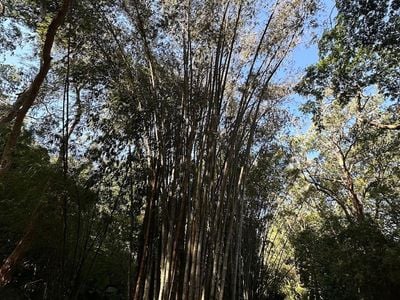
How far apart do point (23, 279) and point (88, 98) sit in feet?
10.7

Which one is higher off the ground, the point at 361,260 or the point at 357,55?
the point at 357,55

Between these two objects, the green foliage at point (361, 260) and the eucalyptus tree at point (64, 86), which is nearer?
the eucalyptus tree at point (64, 86)

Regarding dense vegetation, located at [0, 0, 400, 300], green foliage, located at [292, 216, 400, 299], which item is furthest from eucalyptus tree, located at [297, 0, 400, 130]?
green foliage, located at [292, 216, 400, 299]

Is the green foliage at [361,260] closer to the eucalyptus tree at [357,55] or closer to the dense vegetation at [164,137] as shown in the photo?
the dense vegetation at [164,137]

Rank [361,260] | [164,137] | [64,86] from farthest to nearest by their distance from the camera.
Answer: [361,260]
[64,86]
[164,137]

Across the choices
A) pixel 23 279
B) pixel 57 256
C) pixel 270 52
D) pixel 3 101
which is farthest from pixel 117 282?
pixel 270 52

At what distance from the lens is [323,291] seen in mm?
8500

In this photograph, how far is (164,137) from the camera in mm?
3693

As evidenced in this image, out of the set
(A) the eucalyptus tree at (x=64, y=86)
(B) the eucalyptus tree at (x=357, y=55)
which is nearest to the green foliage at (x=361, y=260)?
(B) the eucalyptus tree at (x=357, y=55)

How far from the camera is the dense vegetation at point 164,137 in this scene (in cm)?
339

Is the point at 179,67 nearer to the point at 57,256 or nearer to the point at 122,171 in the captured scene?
the point at 122,171

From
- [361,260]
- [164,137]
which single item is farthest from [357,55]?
[361,260]

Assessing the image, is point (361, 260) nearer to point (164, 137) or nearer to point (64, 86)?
point (164, 137)

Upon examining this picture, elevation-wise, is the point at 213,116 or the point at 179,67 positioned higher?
the point at 179,67
